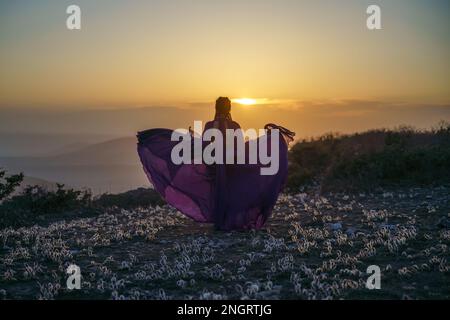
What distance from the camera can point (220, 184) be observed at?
42.3 feet

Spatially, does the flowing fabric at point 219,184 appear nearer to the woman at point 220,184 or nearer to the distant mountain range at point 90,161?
the woman at point 220,184

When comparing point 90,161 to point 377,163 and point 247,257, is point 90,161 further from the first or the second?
point 247,257

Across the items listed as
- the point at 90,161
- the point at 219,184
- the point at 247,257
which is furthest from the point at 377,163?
the point at 90,161

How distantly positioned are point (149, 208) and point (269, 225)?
6260mm

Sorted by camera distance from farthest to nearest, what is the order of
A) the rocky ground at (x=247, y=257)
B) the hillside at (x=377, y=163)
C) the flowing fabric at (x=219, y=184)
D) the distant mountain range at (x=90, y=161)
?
the distant mountain range at (x=90, y=161) → the hillside at (x=377, y=163) → the flowing fabric at (x=219, y=184) → the rocky ground at (x=247, y=257)

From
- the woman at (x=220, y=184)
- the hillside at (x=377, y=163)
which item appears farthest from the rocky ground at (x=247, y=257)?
the hillside at (x=377, y=163)

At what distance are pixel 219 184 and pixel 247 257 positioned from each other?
2.95m

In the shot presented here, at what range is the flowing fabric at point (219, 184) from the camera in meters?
12.9

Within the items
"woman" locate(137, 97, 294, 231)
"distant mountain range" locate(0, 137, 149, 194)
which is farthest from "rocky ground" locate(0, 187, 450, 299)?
"distant mountain range" locate(0, 137, 149, 194)

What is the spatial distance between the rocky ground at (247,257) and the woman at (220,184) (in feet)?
1.39

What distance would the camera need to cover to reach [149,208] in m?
18.9

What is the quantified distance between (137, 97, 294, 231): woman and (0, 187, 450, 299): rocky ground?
1.39 feet
